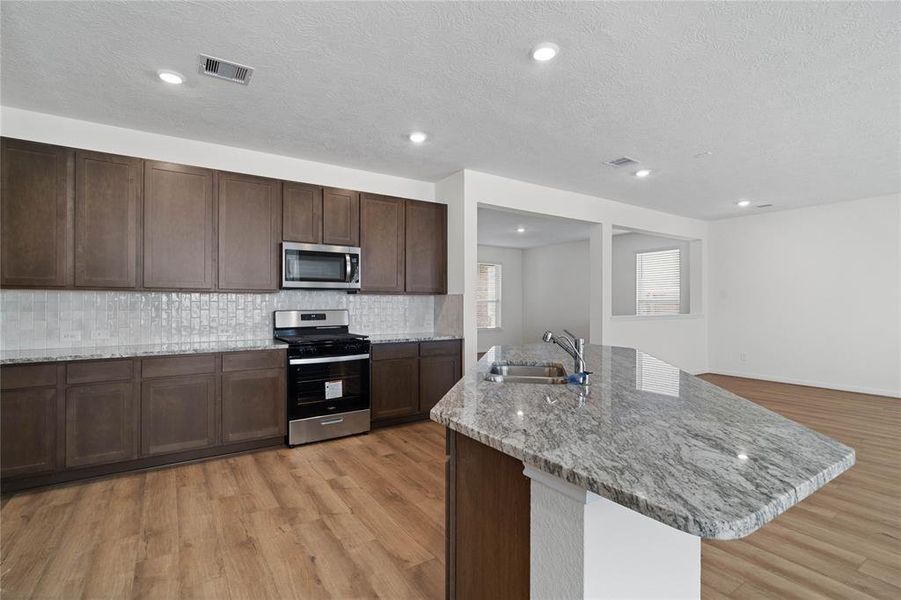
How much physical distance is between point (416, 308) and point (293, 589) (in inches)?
132

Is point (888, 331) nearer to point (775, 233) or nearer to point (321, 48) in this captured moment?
point (775, 233)

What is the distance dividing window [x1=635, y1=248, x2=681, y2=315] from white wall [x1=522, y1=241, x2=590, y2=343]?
1108 mm

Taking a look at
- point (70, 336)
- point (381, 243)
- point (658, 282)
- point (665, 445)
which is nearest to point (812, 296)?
point (658, 282)

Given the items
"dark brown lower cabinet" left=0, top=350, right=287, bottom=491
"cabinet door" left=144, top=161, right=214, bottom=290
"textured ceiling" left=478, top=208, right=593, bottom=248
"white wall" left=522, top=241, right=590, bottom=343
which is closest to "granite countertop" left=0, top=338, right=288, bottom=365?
"dark brown lower cabinet" left=0, top=350, right=287, bottom=491

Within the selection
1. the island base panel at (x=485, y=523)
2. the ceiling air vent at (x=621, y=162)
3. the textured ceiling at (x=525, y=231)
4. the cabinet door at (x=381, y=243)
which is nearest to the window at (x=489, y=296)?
the textured ceiling at (x=525, y=231)

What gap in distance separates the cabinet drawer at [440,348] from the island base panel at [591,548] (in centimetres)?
327

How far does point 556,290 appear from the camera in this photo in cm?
973

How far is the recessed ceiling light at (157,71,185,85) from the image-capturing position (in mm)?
2607

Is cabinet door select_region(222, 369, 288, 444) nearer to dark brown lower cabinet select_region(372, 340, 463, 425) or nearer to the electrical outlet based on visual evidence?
dark brown lower cabinet select_region(372, 340, 463, 425)

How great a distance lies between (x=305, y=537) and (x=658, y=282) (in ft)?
24.7

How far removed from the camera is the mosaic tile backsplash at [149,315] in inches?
125

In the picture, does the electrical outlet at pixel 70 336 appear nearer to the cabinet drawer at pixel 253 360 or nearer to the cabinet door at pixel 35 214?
the cabinet door at pixel 35 214

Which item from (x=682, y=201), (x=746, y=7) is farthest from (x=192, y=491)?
(x=682, y=201)

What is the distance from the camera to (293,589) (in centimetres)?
186
